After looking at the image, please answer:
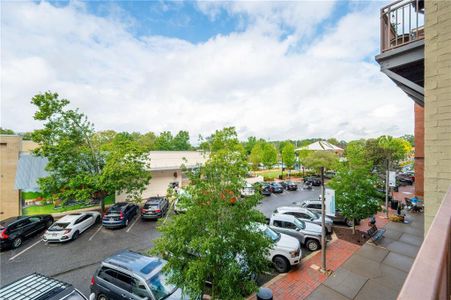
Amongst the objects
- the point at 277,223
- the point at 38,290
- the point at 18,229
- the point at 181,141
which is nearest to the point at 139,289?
the point at 38,290

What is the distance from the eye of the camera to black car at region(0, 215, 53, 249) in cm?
1126

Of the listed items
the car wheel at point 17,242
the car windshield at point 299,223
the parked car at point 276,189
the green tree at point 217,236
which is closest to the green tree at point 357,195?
the car windshield at point 299,223

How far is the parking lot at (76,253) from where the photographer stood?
29.9 ft

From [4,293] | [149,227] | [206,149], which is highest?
[206,149]

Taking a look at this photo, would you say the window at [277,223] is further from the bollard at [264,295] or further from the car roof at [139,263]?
the car roof at [139,263]

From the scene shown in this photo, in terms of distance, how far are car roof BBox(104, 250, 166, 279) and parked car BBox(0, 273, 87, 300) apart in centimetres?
146

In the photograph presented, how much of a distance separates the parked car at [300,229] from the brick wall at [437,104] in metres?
5.99

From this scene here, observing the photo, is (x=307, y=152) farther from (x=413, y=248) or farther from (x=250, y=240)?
(x=250, y=240)

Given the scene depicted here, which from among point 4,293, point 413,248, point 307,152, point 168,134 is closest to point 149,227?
point 4,293

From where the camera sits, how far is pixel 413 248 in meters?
10.3

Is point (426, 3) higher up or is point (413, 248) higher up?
point (426, 3)

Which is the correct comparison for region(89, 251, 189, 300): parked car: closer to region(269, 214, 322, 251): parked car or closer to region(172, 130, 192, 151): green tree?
region(269, 214, 322, 251): parked car

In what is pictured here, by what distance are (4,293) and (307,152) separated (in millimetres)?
41724

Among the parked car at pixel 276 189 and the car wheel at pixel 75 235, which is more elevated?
the parked car at pixel 276 189
